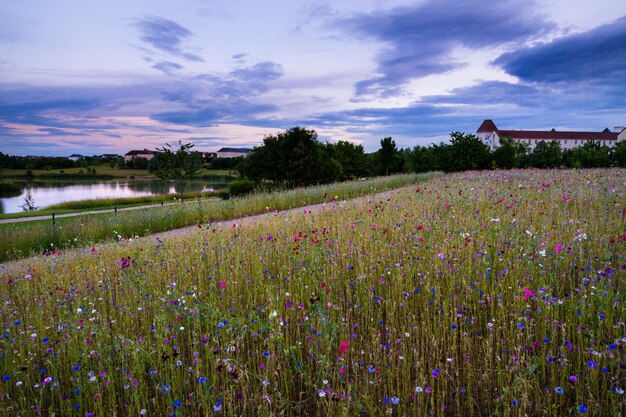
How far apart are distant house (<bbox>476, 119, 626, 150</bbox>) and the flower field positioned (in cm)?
10982

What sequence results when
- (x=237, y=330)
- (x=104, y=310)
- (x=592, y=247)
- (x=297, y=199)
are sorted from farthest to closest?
1. (x=297, y=199)
2. (x=592, y=247)
3. (x=104, y=310)
4. (x=237, y=330)

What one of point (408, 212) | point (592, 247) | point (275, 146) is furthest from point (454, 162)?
point (592, 247)

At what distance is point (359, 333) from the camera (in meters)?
3.54

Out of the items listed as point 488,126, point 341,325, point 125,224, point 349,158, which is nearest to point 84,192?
point 349,158

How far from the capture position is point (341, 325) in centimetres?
340

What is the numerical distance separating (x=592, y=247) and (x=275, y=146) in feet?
134

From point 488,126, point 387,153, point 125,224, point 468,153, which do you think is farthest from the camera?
point 488,126

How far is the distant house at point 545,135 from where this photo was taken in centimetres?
10281

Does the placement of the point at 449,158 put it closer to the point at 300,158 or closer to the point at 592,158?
the point at 592,158

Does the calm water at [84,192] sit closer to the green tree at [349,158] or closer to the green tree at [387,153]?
the green tree at [349,158]

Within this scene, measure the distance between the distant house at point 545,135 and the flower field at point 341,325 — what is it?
360 ft

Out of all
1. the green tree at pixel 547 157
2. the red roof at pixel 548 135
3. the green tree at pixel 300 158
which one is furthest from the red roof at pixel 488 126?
the green tree at pixel 300 158

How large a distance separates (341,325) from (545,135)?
13536 cm

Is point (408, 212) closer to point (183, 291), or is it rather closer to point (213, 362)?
point (183, 291)
